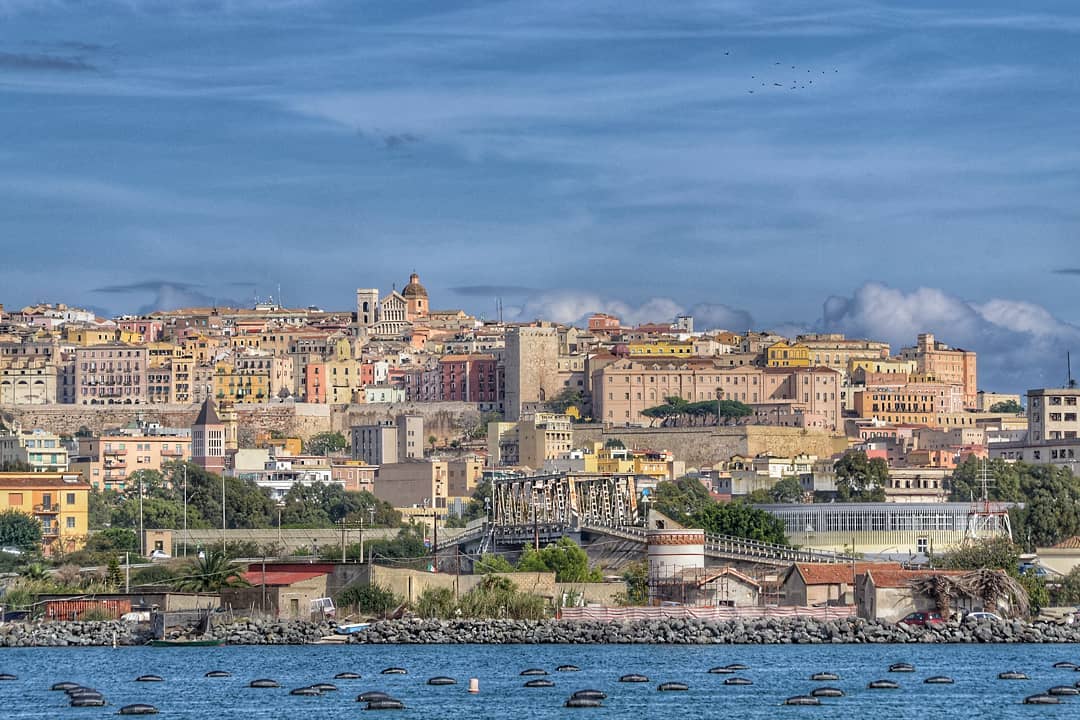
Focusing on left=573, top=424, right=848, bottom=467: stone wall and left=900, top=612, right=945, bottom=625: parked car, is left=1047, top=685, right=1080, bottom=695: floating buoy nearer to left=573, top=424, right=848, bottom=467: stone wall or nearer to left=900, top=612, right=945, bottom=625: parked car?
left=900, top=612, right=945, bottom=625: parked car

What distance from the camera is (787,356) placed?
478 feet

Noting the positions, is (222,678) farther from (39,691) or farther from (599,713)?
(599,713)

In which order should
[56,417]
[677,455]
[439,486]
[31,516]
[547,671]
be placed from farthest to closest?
[56,417] < [677,455] < [439,486] < [31,516] < [547,671]

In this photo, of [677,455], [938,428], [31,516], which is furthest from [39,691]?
[938,428]

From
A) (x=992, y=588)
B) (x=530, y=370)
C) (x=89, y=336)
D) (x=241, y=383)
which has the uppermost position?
(x=89, y=336)

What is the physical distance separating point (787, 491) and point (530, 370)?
39.1 meters

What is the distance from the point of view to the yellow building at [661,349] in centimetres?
14950

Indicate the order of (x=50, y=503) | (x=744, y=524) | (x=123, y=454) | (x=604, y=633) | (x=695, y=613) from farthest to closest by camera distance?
(x=123, y=454) < (x=50, y=503) < (x=744, y=524) < (x=695, y=613) < (x=604, y=633)

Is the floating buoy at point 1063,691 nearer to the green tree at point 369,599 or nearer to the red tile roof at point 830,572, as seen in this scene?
the red tile roof at point 830,572

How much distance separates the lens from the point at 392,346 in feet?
529

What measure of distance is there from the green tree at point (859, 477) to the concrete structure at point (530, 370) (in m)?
39.4

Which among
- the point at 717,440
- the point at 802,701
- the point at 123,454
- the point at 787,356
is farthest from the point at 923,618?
the point at 787,356

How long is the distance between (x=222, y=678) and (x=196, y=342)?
113 metres

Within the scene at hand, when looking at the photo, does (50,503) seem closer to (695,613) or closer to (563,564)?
(563,564)
